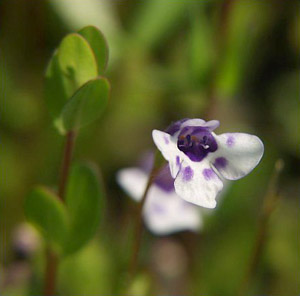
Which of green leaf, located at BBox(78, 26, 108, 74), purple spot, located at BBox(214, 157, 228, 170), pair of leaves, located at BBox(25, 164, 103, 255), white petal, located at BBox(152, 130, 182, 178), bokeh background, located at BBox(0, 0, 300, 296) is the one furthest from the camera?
bokeh background, located at BBox(0, 0, 300, 296)

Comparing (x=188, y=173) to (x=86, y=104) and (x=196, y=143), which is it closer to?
(x=196, y=143)

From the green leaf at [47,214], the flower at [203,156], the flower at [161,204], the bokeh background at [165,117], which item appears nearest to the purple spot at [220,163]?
the flower at [203,156]

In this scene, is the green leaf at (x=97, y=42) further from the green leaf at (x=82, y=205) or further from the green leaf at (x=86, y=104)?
the green leaf at (x=82, y=205)

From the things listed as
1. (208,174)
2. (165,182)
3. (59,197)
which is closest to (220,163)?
(208,174)

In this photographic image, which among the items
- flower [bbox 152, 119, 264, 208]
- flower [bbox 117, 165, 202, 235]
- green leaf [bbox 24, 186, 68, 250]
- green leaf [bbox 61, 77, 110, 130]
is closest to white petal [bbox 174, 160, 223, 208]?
flower [bbox 152, 119, 264, 208]

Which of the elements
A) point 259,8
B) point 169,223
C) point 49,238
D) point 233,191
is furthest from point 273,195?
point 259,8

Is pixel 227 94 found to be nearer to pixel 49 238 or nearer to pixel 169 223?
pixel 169 223

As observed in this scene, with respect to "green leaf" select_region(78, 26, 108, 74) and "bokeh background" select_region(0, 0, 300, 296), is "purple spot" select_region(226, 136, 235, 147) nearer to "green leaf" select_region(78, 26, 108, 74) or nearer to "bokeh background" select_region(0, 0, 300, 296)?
"green leaf" select_region(78, 26, 108, 74)
